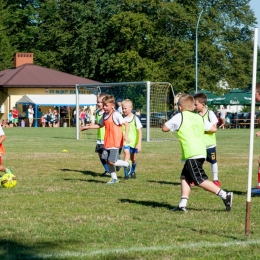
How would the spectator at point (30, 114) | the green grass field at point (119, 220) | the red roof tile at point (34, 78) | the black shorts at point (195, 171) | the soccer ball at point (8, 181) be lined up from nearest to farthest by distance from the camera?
the green grass field at point (119, 220)
the black shorts at point (195, 171)
the soccer ball at point (8, 181)
the spectator at point (30, 114)
the red roof tile at point (34, 78)

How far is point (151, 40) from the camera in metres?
62.5

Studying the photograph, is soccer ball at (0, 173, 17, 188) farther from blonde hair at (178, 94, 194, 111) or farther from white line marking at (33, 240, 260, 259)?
white line marking at (33, 240, 260, 259)

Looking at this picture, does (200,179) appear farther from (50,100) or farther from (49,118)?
(50,100)

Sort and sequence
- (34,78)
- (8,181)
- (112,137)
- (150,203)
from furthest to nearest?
1. (34,78)
2. (112,137)
3. (8,181)
4. (150,203)

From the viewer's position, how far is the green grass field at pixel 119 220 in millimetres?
6520

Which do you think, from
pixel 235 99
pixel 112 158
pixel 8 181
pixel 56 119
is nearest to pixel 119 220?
pixel 8 181

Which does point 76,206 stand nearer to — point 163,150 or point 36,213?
point 36,213

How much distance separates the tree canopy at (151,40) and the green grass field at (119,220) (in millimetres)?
47716

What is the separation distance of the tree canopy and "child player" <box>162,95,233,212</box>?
52165mm

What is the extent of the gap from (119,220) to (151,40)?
55.1 metres

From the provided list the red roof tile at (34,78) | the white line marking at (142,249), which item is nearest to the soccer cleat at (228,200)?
the white line marking at (142,249)

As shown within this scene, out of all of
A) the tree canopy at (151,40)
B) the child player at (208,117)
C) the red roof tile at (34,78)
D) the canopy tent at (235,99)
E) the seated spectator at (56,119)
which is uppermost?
the tree canopy at (151,40)

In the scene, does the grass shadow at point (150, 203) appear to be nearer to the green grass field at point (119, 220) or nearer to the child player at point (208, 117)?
the green grass field at point (119, 220)

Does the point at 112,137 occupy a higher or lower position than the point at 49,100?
lower
